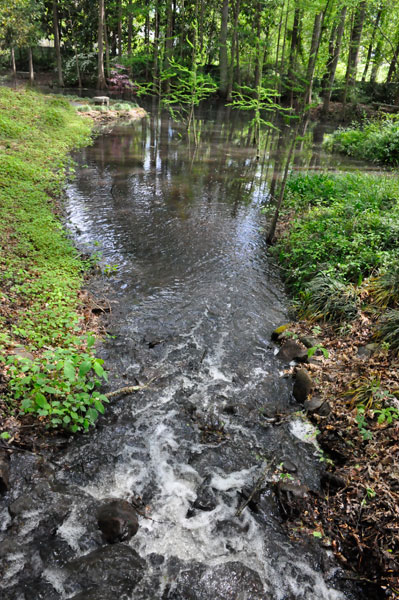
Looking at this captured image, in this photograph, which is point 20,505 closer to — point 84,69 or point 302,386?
point 302,386

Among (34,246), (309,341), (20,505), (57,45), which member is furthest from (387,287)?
(57,45)

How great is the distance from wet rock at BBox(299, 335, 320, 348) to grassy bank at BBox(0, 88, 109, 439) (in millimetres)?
3216

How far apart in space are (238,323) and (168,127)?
19857 millimetres

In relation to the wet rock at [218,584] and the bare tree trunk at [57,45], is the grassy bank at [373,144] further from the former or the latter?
the bare tree trunk at [57,45]

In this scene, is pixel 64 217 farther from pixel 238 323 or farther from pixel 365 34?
pixel 365 34

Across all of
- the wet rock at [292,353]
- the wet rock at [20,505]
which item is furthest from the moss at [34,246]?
the wet rock at [292,353]

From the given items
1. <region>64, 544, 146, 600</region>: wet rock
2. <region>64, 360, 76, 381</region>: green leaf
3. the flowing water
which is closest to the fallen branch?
the flowing water

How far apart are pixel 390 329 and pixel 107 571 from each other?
179 inches

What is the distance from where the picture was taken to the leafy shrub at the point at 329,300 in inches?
242

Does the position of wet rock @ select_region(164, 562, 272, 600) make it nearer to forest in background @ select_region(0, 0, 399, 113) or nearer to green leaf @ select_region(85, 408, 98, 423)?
green leaf @ select_region(85, 408, 98, 423)

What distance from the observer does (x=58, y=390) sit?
396cm

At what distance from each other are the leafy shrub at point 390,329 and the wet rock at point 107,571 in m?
4.02

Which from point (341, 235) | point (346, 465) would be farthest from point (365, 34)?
point (346, 465)

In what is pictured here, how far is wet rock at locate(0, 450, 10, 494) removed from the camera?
3.41m
